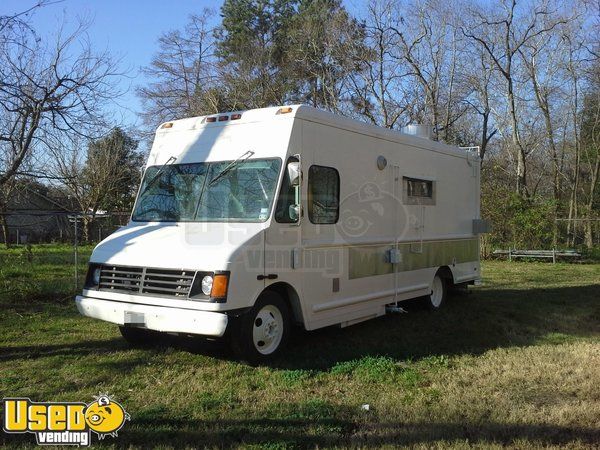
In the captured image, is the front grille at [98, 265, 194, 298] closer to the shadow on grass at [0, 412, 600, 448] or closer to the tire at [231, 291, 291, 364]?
the tire at [231, 291, 291, 364]

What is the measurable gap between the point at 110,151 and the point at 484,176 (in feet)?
56.6

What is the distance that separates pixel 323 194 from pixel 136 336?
9.37 feet

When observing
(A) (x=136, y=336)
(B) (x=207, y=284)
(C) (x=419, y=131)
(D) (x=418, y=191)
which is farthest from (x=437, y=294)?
(B) (x=207, y=284)

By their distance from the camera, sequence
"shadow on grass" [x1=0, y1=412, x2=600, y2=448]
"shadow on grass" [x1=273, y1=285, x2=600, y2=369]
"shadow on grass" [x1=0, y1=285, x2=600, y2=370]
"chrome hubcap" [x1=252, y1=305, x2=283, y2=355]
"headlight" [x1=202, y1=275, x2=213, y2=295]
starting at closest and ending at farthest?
"shadow on grass" [x1=0, y1=412, x2=600, y2=448]
"headlight" [x1=202, y1=275, x2=213, y2=295]
"chrome hubcap" [x1=252, y1=305, x2=283, y2=355]
"shadow on grass" [x1=0, y1=285, x2=600, y2=370]
"shadow on grass" [x1=273, y1=285, x2=600, y2=369]

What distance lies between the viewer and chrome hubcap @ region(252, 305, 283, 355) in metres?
5.70

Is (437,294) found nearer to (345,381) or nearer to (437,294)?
(437,294)

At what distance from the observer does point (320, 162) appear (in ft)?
21.3

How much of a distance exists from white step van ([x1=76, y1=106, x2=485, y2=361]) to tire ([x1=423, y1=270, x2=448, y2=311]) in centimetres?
124

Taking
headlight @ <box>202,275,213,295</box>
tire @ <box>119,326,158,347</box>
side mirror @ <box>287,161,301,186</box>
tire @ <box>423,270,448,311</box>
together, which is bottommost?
tire @ <box>119,326,158,347</box>

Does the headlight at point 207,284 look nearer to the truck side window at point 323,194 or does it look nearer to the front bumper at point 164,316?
the front bumper at point 164,316

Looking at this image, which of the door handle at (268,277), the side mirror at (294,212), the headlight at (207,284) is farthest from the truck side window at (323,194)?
the headlight at (207,284)

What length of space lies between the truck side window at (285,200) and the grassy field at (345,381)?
1.59 metres

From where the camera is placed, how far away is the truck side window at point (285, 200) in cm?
588

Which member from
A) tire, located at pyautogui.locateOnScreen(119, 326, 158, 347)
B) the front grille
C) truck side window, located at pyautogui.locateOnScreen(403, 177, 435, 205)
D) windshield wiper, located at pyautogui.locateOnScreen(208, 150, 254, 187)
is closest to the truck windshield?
windshield wiper, located at pyautogui.locateOnScreen(208, 150, 254, 187)
